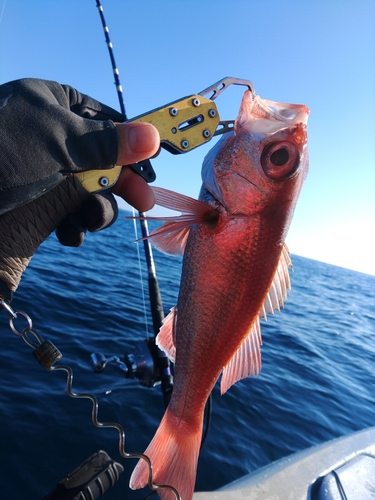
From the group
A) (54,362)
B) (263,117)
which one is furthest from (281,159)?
(54,362)

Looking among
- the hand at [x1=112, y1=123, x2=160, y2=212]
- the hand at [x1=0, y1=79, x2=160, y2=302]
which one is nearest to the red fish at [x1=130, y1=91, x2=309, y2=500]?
the hand at [x1=112, y1=123, x2=160, y2=212]

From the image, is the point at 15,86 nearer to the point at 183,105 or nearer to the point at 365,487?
the point at 183,105

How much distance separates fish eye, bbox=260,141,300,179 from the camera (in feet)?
5.56

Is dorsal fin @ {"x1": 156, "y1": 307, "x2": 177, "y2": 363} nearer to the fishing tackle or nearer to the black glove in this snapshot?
the fishing tackle

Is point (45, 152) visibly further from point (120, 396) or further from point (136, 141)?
point (120, 396)

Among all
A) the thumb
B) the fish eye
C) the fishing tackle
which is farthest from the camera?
the fish eye

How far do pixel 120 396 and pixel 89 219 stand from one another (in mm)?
3730

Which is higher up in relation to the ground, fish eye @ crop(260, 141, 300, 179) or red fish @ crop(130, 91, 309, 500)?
fish eye @ crop(260, 141, 300, 179)

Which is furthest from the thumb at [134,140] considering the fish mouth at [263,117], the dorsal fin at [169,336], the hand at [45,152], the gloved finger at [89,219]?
the dorsal fin at [169,336]

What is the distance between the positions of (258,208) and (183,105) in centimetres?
69

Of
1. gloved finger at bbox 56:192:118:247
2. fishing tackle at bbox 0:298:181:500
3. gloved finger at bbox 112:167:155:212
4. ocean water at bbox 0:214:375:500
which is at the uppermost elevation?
gloved finger at bbox 112:167:155:212

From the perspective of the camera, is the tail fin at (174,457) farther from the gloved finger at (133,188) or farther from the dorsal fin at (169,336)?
the gloved finger at (133,188)

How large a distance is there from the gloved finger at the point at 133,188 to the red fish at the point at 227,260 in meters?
0.36

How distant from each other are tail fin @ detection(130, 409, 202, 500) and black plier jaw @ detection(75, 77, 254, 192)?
1.36 meters
